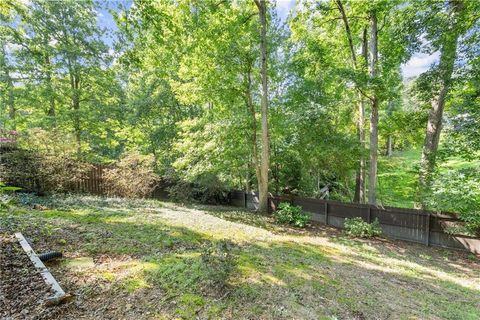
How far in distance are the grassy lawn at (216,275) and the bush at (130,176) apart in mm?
3285

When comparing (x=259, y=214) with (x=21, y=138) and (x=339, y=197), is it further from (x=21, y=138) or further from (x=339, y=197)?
(x=21, y=138)

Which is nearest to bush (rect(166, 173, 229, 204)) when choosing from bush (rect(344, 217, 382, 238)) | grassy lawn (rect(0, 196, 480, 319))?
grassy lawn (rect(0, 196, 480, 319))

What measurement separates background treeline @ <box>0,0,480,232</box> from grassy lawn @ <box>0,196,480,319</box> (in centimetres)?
294

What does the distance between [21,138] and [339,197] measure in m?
12.4

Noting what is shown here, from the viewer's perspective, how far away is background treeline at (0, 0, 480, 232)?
6.33 metres

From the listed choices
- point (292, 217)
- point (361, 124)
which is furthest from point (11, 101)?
point (361, 124)

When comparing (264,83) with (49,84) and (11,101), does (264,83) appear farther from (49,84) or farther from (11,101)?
(11,101)

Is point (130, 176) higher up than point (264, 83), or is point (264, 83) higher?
point (264, 83)

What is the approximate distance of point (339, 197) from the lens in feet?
38.8

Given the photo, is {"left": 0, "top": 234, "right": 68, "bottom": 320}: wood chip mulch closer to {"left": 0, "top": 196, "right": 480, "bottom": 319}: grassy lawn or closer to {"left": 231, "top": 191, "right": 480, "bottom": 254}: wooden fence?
{"left": 0, "top": 196, "right": 480, "bottom": 319}: grassy lawn

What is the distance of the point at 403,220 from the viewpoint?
7.52 meters

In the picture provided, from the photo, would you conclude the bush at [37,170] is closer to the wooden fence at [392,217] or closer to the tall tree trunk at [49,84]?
the wooden fence at [392,217]

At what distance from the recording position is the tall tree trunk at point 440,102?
647 cm

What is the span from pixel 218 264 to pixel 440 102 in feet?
27.4
